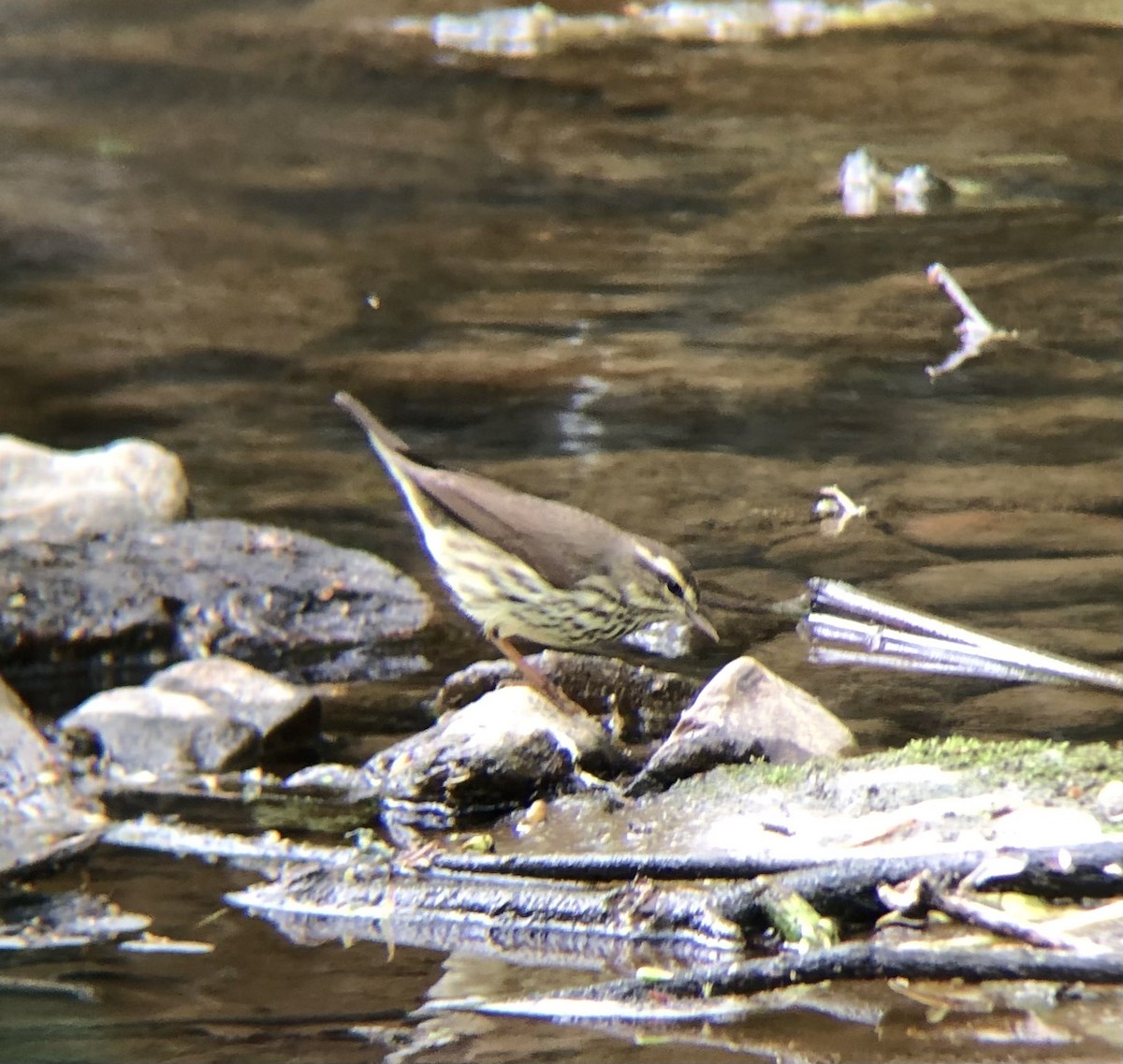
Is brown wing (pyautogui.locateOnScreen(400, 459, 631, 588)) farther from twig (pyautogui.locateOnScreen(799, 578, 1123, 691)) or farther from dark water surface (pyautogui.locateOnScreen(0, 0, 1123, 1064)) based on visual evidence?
twig (pyautogui.locateOnScreen(799, 578, 1123, 691))

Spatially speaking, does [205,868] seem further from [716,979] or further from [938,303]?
[938,303]

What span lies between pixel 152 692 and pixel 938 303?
18.4 ft

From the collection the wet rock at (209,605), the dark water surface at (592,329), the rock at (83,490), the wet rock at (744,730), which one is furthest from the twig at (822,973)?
the rock at (83,490)

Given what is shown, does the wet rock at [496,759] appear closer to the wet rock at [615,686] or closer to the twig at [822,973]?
the wet rock at [615,686]

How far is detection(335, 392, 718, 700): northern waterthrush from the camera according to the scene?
5.59 m

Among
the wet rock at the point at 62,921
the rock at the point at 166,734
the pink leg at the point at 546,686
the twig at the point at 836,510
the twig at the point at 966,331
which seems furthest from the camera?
the twig at the point at 966,331

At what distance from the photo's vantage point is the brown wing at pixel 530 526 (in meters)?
5.59

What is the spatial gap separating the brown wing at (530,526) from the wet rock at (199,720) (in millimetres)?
724

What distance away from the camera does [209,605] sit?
6836mm

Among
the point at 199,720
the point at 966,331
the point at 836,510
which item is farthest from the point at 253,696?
the point at 966,331

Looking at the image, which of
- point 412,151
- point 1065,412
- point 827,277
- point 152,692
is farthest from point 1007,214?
point 152,692

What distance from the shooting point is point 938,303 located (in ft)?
33.1

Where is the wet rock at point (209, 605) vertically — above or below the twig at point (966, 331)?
below

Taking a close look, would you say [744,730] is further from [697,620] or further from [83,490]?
[83,490]
